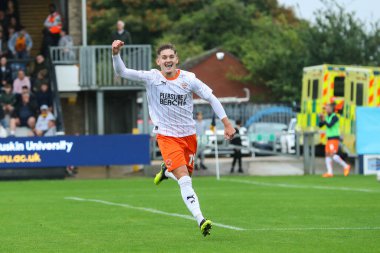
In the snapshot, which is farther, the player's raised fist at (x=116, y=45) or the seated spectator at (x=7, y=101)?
the seated spectator at (x=7, y=101)

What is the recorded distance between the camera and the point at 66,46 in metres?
37.5

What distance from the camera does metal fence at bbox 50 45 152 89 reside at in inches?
1467

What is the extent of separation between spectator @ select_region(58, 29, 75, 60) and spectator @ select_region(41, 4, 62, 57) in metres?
0.24

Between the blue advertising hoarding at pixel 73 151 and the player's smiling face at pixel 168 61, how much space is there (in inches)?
746

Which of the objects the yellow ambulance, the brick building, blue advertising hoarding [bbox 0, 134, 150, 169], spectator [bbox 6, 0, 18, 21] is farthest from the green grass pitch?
the brick building

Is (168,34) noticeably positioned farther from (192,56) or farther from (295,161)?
(295,161)

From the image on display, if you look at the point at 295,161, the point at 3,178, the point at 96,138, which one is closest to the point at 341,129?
the point at 295,161

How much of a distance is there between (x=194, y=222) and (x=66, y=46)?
75.7ft

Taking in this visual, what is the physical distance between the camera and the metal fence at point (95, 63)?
1467 inches

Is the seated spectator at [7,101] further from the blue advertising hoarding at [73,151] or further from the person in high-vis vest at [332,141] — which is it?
the person in high-vis vest at [332,141]

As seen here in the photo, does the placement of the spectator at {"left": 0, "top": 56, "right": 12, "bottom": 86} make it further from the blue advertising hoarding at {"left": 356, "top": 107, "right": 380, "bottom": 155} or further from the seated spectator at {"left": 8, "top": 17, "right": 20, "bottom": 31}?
the blue advertising hoarding at {"left": 356, "top": 107, "right": 380, "bottom": 155}

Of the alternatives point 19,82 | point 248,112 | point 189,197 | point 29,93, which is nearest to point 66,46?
point 19,82

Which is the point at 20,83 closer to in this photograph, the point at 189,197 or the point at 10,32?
the point at 10,32

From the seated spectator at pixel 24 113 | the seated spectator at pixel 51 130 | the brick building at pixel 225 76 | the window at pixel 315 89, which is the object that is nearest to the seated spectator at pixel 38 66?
the seated spectator at pixel 24 113
